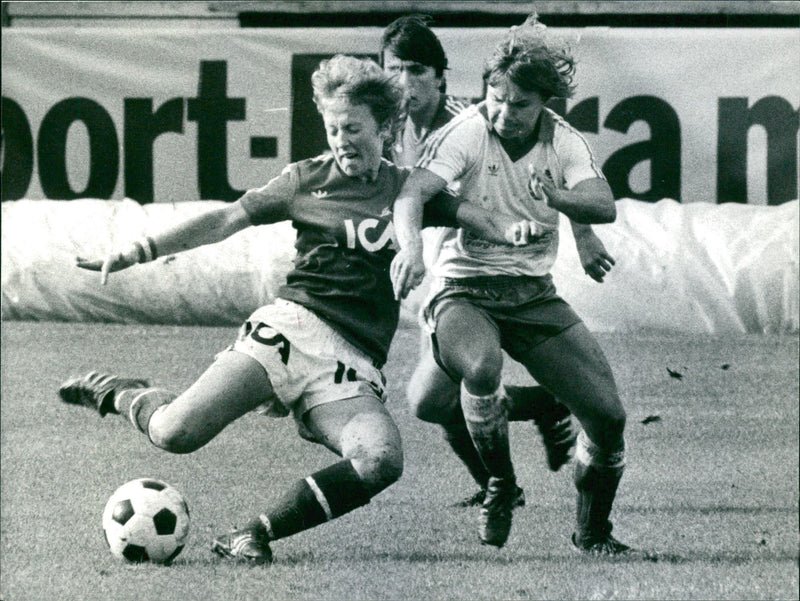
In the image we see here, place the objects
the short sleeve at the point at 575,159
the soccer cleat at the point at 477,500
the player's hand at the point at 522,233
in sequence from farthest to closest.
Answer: the soccer cleat at the point at 477,500 < the short sleeve at the point at 575,159 < the player's hand at the point at 522,233

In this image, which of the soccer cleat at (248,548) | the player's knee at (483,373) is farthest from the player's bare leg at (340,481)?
the player's knee at (483,373)

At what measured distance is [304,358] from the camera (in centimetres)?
393

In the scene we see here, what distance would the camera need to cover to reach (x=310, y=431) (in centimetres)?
401

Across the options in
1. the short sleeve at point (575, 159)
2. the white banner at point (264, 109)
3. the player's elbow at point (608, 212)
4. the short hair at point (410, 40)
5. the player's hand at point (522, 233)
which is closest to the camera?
the player's hand at point (522, 233)

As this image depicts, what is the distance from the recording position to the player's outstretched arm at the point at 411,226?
11.8ft

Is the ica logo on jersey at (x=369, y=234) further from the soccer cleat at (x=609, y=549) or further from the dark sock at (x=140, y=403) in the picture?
the soccer cleat at (x=609, y=549)

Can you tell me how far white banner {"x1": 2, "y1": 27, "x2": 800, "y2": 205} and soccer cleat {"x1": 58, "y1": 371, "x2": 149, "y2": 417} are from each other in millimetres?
5195

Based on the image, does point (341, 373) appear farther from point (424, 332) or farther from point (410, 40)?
point (410, 40)

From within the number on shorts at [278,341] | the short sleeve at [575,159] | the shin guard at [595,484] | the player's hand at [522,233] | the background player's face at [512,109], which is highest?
the background player's face at [512,109]

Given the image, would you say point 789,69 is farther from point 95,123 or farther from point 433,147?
point 433,147

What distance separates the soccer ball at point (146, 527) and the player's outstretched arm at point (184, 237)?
675 millimetres

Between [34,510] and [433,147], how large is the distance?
186 centimetres

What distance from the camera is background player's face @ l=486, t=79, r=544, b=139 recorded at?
393 centimetres

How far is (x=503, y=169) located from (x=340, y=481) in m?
1.10
